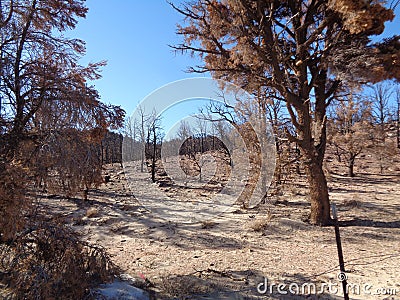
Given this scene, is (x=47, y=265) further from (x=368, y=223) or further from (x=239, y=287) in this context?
(x=368, y=223)

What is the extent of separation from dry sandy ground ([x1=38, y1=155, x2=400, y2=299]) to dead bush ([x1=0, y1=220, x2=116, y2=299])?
137cm

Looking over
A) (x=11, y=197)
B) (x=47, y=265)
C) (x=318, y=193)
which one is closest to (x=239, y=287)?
(x=47, y=265)

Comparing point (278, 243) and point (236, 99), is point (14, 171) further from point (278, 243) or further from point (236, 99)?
point (236, 99)

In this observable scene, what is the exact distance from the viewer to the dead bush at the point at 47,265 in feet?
9.46

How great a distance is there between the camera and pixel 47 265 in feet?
10.5

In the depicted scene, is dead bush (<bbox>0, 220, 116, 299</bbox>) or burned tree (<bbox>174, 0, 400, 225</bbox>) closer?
dead bush (<bbox>0, 220, 116, 299</bbox>)

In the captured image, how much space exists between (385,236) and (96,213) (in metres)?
10.0

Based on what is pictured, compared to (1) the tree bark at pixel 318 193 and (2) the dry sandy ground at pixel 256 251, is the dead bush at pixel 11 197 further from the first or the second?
(1) the tree bark at pixel 318 193

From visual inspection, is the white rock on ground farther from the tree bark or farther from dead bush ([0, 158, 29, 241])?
the tree bark

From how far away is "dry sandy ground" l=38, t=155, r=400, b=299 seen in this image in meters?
4.07

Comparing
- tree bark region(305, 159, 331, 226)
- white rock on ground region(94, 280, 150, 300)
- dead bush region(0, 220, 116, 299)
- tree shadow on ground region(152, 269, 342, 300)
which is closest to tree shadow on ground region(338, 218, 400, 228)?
tree bark region(305, 159, 331, 226)

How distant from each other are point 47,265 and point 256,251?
14.4 ft

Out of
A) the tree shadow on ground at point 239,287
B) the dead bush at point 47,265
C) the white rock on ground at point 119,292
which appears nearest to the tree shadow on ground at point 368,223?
the tree shadow on ground at point 239,287

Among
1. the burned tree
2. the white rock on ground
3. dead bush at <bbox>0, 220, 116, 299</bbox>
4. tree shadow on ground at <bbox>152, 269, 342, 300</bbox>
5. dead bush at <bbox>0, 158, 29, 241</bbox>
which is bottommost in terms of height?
tree shadow on ground at <bbox>152, 269, 342, 300</bbox>
